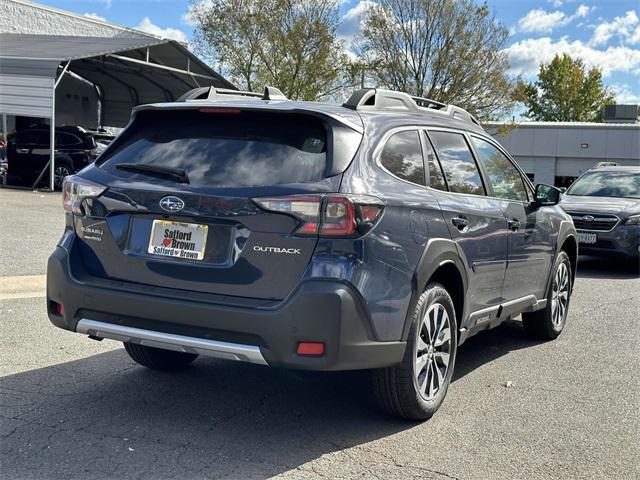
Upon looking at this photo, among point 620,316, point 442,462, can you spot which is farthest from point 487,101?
point 442,462

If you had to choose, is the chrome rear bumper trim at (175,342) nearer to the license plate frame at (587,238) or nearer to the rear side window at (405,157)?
the rear side window at (405,157)

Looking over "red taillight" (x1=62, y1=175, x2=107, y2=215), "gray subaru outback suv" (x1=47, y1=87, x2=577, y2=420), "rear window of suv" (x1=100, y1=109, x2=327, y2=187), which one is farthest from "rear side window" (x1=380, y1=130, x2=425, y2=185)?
"red taillight" (x1=62, y1=175, x2=107, y2=215)

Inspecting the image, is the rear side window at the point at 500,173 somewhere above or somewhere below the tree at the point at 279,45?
below

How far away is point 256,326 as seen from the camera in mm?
3635

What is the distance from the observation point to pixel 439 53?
3450 centimetres

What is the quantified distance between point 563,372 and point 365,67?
29676 millimetres

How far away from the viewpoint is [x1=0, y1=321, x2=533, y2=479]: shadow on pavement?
3607 millimetres

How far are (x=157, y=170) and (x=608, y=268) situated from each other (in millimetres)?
10268

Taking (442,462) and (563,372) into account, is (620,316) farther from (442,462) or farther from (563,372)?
(442,462)

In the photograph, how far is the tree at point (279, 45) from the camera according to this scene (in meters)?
33.3

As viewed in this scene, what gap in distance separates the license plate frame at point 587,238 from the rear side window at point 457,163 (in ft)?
22.5

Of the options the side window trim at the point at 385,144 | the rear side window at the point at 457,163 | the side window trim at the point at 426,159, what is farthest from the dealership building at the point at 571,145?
the side window trim at the point at 385,144

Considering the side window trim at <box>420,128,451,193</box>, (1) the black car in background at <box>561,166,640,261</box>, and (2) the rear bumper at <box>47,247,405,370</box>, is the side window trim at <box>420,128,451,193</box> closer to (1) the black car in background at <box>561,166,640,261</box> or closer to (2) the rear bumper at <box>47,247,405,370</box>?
(2) the rear bumper at <box>47,247,405,370</box>

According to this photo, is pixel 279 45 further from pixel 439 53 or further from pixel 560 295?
pixel 560 295
